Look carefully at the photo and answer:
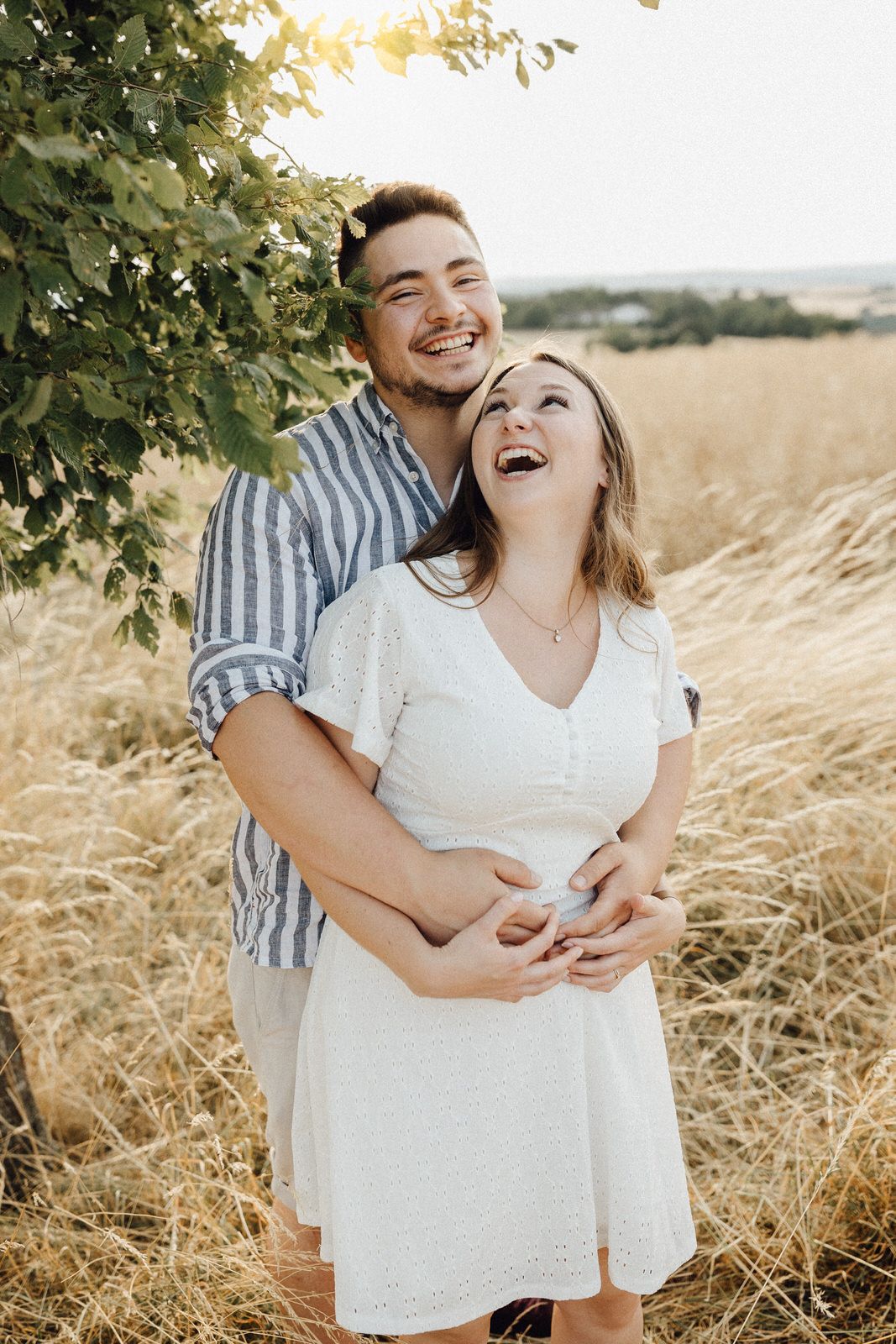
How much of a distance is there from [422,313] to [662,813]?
101 centimetres

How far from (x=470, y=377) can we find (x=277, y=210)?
0.64 meters

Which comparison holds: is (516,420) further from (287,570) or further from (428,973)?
(428,973)

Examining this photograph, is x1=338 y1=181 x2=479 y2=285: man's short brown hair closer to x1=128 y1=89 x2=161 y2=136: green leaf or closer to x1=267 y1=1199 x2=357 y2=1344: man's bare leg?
x1=128 y1=89 x2=161 y2=136: green leaf

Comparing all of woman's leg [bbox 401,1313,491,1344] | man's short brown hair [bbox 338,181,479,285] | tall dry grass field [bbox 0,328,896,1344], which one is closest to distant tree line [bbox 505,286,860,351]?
tall dry grass field [bbox 0,328,896,1344]

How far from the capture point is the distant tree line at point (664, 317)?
58.2 ft

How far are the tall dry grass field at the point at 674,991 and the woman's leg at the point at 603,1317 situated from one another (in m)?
0.36

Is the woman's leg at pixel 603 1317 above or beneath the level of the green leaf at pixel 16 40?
beneath

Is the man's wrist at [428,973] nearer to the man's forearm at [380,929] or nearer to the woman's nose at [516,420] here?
the man's forearm at [380,929]

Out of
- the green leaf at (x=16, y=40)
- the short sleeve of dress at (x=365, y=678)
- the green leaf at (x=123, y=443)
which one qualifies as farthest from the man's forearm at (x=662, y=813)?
the green leaf at (x=16, y=40)

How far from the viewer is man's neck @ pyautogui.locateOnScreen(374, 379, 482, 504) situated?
211 cm

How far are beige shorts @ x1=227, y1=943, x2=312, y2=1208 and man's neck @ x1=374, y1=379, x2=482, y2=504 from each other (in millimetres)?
930

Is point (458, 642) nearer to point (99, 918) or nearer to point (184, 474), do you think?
point (184, 474)

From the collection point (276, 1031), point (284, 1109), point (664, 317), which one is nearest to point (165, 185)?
point (276, 1031)

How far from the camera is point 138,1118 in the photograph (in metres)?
Answer: 2.70
